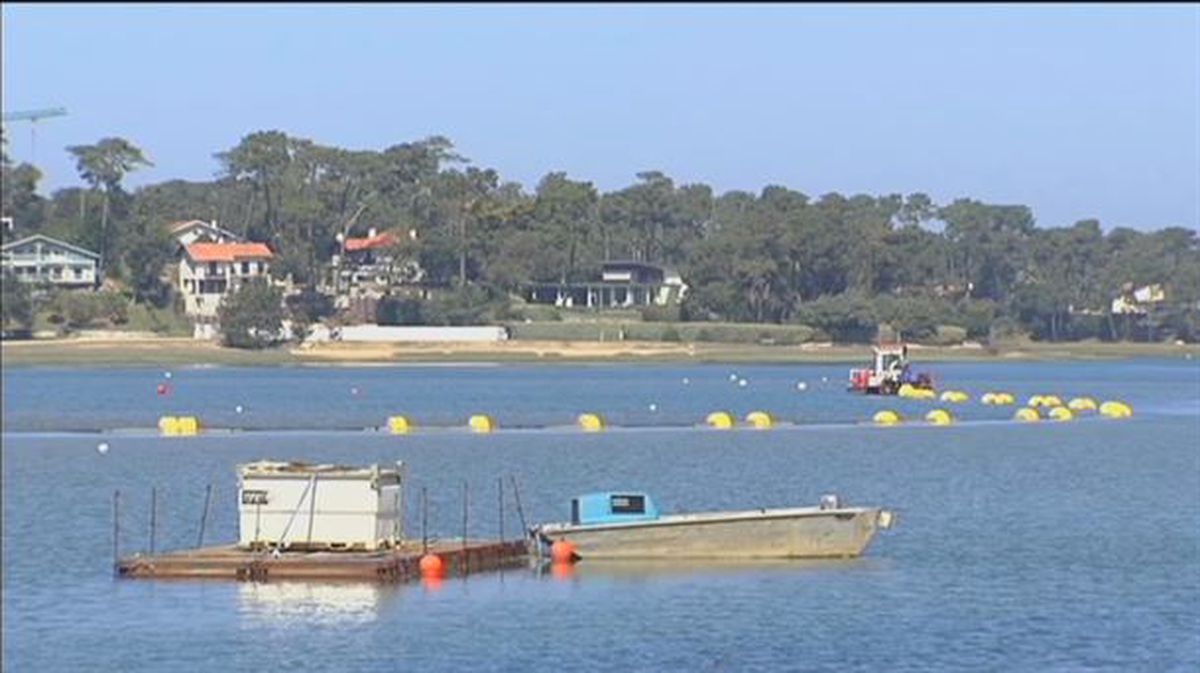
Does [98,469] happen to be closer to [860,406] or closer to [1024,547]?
[1024,547]

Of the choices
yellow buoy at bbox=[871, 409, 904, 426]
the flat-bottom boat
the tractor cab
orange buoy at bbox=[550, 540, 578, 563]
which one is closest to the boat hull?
the flat-bottom boat

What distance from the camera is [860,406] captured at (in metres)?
139

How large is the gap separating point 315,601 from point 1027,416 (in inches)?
3320

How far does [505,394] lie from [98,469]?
71704mm

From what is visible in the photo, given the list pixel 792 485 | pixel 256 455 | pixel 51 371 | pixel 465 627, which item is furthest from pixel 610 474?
pixel 51 371

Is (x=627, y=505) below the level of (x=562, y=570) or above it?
above

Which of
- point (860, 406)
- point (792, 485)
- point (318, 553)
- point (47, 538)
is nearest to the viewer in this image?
point (318, 553)

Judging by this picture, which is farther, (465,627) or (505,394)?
(505,394)

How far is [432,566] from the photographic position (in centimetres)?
5209

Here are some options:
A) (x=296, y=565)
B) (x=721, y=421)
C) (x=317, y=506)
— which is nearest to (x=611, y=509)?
(x=317, y=506)

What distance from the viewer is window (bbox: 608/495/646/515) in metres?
56.2

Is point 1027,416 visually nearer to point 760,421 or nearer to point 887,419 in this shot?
point 887,419

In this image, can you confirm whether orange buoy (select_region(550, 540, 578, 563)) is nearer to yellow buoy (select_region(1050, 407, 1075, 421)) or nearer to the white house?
the white house

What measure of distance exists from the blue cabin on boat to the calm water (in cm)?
153
